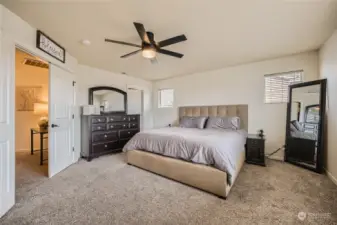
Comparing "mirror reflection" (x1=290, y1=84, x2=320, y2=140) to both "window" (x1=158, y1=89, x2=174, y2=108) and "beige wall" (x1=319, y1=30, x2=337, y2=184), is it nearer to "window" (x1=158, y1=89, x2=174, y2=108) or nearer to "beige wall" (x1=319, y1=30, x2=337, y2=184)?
"beige wall" (x1=319, y1=30, x2=337, y2=184)

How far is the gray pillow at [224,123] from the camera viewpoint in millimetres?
3775

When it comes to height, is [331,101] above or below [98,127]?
above

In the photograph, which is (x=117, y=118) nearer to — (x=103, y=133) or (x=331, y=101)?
(x=103, y=133)

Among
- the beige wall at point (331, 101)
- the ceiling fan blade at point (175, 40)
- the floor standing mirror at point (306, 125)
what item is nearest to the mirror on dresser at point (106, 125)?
the ceiling fan blade at point (175, 40)

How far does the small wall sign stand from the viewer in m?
2.42

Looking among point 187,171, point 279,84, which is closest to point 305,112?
point 279,84

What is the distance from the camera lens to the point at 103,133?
4.04 metres

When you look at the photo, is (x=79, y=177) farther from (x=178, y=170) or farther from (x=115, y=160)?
(x=178, y=170)

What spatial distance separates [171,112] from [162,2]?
403 cm

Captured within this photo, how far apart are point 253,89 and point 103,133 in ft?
13.3

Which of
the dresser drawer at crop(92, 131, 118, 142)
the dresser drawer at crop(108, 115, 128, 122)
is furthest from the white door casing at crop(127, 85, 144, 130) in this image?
the dresser drawer at crop(92, 131, 118, 142)

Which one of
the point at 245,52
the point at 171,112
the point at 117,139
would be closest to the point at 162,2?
the point at 245,52

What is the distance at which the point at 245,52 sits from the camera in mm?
3332

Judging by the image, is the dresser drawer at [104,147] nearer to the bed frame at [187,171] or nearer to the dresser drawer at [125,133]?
the dresser drawer at [125,133]
